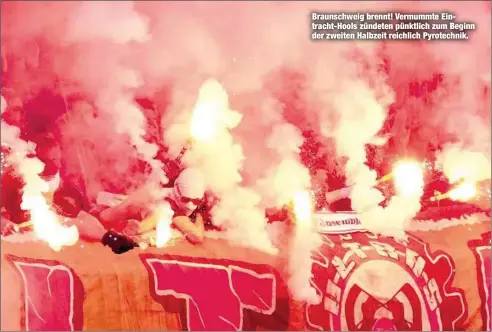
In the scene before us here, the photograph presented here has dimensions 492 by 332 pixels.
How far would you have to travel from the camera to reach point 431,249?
5.65ft

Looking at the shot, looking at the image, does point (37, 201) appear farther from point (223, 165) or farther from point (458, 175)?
point (458, 175)

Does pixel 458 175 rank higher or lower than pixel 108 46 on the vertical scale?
lower

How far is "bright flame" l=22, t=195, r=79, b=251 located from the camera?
1690mm

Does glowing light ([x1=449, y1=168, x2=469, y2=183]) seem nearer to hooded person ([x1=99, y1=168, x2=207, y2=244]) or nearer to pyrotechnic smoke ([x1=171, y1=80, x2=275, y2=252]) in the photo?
pyrotechnic smoke ([x1=171, y1=80, x2=275, y2=252])

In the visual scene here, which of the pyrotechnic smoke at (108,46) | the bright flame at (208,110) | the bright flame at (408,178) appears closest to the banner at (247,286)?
the bright flame at (408,178)

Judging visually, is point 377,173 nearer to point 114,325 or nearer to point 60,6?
point 114,325

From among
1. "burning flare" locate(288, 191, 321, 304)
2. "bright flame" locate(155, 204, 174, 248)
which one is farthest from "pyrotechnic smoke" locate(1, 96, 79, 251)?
"burning flare" locate(288, 191, 321, 304)

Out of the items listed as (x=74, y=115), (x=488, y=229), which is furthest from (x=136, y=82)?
(x=488, y=229)

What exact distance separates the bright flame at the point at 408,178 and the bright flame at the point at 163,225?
0.78m

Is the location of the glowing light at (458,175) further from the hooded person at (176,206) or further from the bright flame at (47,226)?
the bright flame at (47,226)

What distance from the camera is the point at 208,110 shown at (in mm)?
1684

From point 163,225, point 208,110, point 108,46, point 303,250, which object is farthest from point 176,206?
point 108,46

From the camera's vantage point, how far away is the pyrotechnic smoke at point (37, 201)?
168 cm

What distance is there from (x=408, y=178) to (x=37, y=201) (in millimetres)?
1270
